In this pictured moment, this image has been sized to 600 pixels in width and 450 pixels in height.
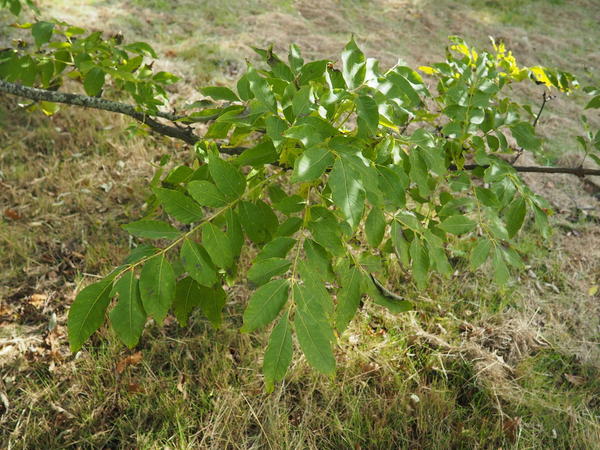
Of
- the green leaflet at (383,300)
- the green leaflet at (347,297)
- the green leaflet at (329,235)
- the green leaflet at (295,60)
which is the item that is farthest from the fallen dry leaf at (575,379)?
the green leaflet at (295,60)

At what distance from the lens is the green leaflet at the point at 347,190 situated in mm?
988

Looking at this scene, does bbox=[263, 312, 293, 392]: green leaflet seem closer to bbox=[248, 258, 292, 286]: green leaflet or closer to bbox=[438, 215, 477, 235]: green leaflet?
bbox=[248, 258, 292, 286]: green leaflet

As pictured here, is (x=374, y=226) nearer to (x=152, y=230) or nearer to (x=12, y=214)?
(x=152, y=230)

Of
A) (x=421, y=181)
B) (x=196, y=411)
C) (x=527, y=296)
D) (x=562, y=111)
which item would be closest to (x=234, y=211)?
(x=421, y=181)

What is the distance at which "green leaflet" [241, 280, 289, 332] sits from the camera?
3.46 ft

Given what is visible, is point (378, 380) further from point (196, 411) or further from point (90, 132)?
point (90, 132)

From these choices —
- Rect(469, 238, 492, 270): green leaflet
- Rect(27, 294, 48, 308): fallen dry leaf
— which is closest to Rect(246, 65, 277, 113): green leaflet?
Rect(469, 238, 492, 270): green leaflet

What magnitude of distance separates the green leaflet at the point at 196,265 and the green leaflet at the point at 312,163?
386 millimetres

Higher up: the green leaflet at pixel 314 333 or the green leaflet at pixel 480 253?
the green leaflet at pixel 314 333

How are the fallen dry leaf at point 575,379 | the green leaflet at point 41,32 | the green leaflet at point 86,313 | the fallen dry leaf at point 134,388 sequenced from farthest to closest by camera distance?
1. the fallen dry leaf at point 575,379
2. the fallen dry leaf at point 134,388
3. the green leaflet at point 41,32
4. the green leaflet at point 86,313

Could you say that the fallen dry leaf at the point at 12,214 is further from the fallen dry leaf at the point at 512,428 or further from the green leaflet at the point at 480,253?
the fallen dry leaf at the point at 512,428

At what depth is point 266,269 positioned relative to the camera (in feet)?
3.68

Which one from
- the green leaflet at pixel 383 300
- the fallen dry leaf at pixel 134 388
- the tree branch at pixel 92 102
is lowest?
the fallen dry leaf at pixel 134 388

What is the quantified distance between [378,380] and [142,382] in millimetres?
1390
